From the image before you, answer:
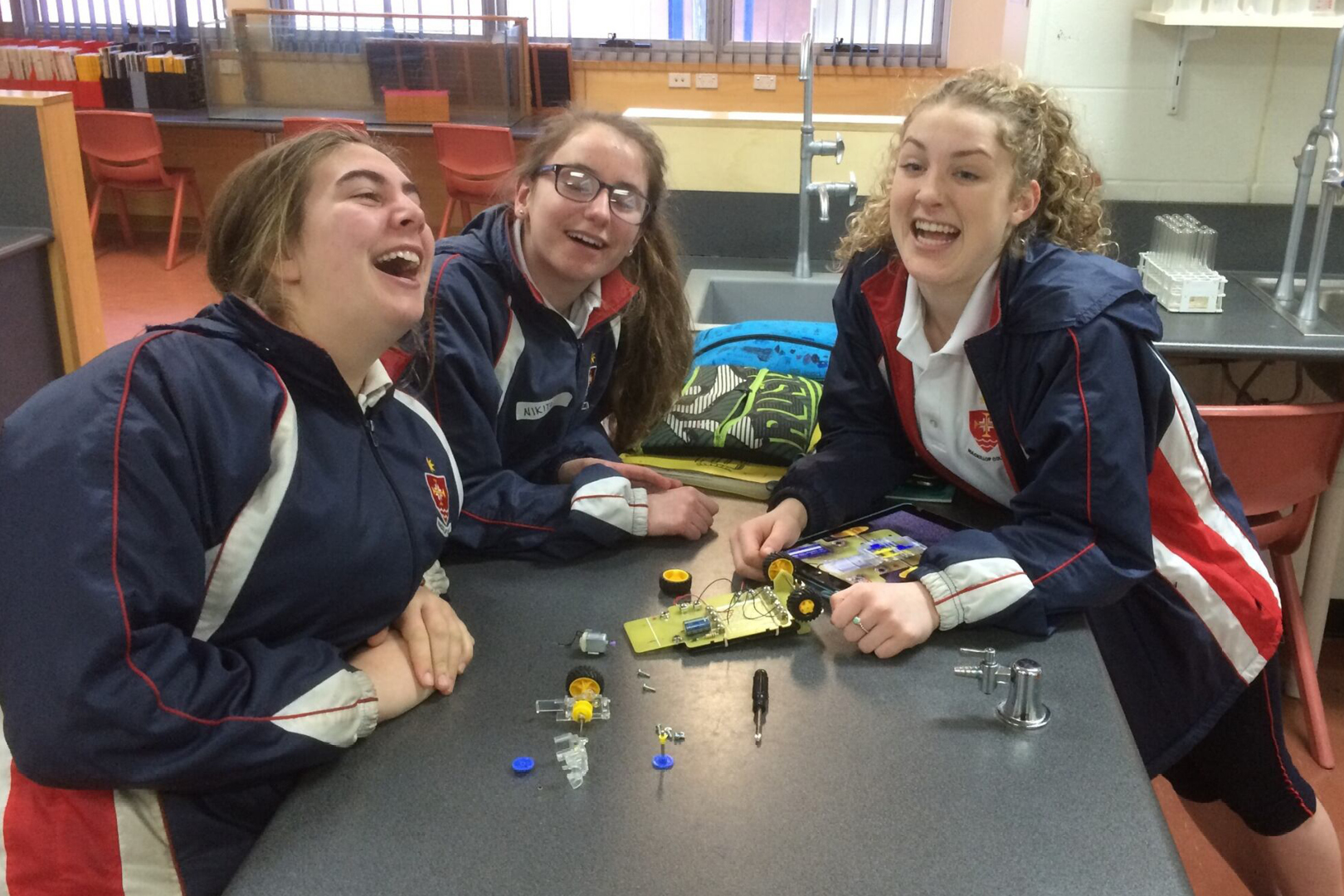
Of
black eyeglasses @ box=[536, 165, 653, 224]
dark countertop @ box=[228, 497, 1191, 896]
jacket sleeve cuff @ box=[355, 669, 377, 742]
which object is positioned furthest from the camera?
black eyeglasses @ box=[536, 165, 653, 224]

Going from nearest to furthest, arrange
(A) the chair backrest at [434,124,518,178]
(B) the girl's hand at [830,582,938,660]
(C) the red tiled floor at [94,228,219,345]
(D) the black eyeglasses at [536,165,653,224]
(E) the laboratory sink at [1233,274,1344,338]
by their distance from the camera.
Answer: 1. (B) the girl's hand at [830,582,938,660]
2. (D) the black eyeglasses at [536,165,653,224]
3. (E) the laboratory sink at [1233,274,1344,338]
4. (C) the red tiled floor at [94,228,219,345]
5. (A) the chair backrest at [434,124,518,178]

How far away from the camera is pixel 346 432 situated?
1073 millimetres

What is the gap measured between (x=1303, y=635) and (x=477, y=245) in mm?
1904

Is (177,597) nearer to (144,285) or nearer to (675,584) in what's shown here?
(675,584)

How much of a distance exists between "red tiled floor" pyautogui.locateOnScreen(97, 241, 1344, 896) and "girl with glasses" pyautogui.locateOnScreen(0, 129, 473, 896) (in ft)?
0.56

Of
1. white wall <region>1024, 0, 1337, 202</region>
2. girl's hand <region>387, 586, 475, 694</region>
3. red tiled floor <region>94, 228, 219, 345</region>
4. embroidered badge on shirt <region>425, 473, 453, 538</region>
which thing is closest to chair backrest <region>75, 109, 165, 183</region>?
red tiled floor <region>94, 228, 219, 345</region>

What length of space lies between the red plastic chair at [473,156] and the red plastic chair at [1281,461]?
13.0ft

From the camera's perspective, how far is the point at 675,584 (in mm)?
1231

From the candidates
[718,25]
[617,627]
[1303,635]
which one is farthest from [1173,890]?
[718,25]

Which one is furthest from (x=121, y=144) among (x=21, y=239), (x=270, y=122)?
(x=21, y=239)

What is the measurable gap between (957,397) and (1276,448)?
0.95m

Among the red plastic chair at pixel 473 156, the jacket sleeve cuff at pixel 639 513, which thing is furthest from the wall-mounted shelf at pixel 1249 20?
the red plastic chair at pixel 473 156

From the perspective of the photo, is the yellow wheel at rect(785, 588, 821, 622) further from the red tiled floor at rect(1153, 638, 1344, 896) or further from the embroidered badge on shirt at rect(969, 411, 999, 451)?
the red tiled floor at rect(1153, 638, 1344, 896)

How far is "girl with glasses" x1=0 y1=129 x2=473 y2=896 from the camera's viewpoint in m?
0.86
